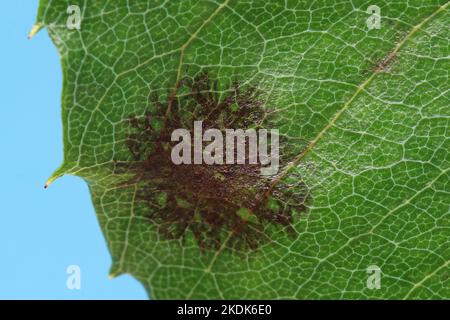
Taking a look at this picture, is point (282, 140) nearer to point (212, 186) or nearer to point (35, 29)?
point (212, 186)

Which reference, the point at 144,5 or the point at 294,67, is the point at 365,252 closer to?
the point at 294,67

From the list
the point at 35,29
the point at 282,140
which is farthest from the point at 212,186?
the point at 35,29

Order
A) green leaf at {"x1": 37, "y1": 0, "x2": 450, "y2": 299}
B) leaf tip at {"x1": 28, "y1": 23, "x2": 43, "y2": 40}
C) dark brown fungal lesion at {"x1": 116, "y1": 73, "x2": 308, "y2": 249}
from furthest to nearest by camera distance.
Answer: dark brown fungal lesion at {"x1": 116, "y1": 73, "x2": 308, "y2": 249}
green leaf at {"x1": 37, "y1": 0, "x2": 450, "y2": 299}
leaf tip at {"x1": 28, "y1": 23, "x2": 43, "y2": 40}

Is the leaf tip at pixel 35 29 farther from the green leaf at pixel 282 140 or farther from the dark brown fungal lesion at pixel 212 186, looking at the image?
the dark brown fungal lesion at pixel 212 186

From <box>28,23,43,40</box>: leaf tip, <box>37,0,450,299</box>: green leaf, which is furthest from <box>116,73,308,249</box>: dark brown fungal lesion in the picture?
<box>28,23,43,40</box>: leaf tip

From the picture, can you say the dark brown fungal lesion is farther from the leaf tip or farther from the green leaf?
the leaf tip

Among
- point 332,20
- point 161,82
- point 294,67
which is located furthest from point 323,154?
point 161,82

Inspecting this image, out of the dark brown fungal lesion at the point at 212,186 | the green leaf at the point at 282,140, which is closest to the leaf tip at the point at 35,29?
the green leaf at the point at 282,140
